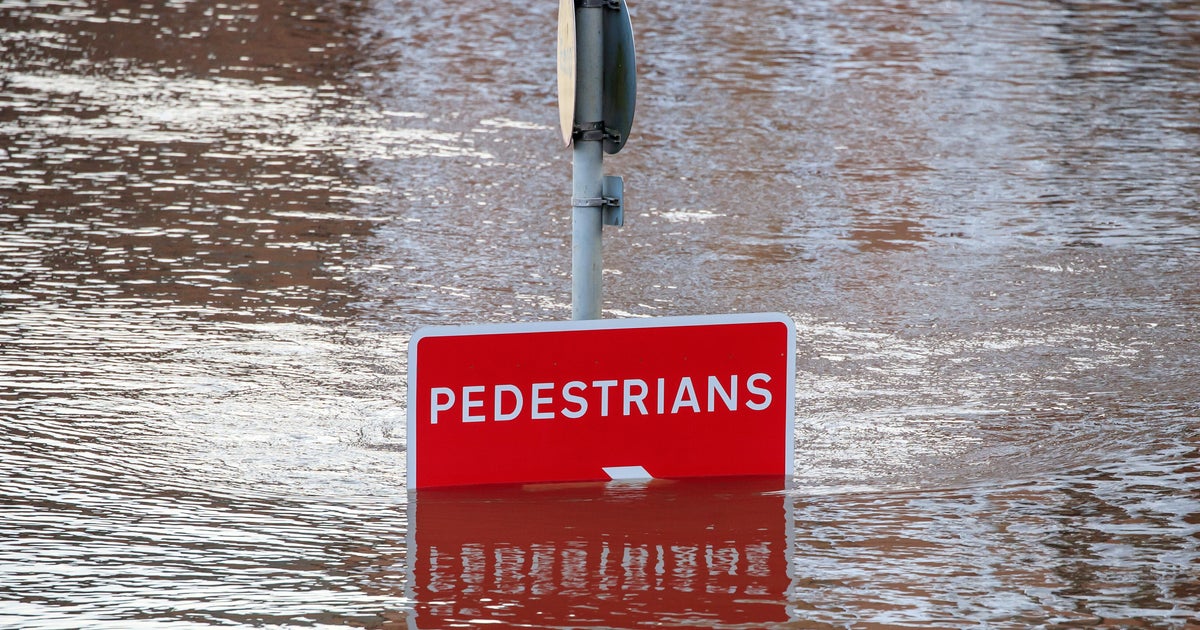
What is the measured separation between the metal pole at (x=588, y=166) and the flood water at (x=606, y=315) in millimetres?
699

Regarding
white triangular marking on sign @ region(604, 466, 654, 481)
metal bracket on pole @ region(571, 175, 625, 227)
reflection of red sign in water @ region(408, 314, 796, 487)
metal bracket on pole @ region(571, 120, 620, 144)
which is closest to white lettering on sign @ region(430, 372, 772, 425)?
reflection of red sign in water @ region(408, 314, 796, 487)

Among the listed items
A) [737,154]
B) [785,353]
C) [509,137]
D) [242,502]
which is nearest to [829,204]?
[737,154]

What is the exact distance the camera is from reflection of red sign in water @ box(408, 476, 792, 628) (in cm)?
482

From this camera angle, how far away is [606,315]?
27.6 ft

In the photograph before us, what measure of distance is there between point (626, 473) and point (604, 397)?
0.29 metres

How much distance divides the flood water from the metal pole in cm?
70

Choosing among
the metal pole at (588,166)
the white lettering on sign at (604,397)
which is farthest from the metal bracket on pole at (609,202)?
the white lettering on sign at (604,397)

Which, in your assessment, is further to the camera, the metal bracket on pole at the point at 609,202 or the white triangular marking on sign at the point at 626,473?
the white triangular marking on sign at the point at 626,473

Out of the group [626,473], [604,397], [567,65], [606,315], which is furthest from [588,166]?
[606,315]

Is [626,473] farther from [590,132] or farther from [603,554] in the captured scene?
[590,132]

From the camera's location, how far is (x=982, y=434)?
660 cm

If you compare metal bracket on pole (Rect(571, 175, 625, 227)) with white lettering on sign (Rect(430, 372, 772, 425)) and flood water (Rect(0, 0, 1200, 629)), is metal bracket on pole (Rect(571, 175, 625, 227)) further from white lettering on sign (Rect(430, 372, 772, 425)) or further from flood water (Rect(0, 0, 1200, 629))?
flood water (Rect(0, 0, 1200, 629))

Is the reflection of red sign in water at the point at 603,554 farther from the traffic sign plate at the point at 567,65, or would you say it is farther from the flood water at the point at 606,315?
the traffic sign plate at the point at 567,65

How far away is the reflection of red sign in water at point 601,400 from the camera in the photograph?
18.7 feet
